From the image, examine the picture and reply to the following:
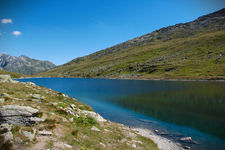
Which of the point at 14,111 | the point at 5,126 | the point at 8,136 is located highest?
the point at 14,111

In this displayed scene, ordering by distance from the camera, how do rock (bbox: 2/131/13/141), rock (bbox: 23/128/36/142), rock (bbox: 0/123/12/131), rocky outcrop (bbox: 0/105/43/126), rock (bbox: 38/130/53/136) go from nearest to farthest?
rock (bbox: 2/131/13/141) → rock (bbox: 23/128/36/142) → rock (bbox: 0/123/12/131) → rock (bbox: 38/130/53/136) → rocky outcrop (bbox: 0/105/43/126)

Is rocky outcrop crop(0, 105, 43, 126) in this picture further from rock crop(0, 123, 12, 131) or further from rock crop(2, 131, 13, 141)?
rock crop(2, 131, 13, 141)

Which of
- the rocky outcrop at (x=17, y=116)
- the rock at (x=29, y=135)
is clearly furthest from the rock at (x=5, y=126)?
the rock at (x=29, y=135)

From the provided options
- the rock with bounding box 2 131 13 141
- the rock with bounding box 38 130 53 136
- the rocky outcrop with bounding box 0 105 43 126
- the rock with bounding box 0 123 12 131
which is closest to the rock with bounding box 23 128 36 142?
the rock with bounding box 38 130 53 136

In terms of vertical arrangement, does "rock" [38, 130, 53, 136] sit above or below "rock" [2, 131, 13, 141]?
below

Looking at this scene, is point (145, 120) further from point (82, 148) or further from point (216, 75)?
point (216, 75)

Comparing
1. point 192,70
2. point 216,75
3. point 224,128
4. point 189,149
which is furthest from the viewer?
point 192,70

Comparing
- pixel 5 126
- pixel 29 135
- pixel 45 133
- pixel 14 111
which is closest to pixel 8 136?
pixel 29 135

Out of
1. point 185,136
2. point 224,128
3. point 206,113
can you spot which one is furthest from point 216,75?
point 185,136

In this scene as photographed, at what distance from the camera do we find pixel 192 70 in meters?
152

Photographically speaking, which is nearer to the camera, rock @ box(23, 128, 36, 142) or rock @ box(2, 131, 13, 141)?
rock @ box(2, 131, 13, 141)

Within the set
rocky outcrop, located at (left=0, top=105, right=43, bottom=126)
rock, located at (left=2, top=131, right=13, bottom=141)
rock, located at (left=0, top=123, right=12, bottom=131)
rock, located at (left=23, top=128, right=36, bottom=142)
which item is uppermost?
rocky outcrop, located at (left=0, top=105, right=43, bottom=126)

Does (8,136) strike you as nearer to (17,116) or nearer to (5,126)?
(5,126)

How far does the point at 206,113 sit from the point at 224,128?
997 cm
